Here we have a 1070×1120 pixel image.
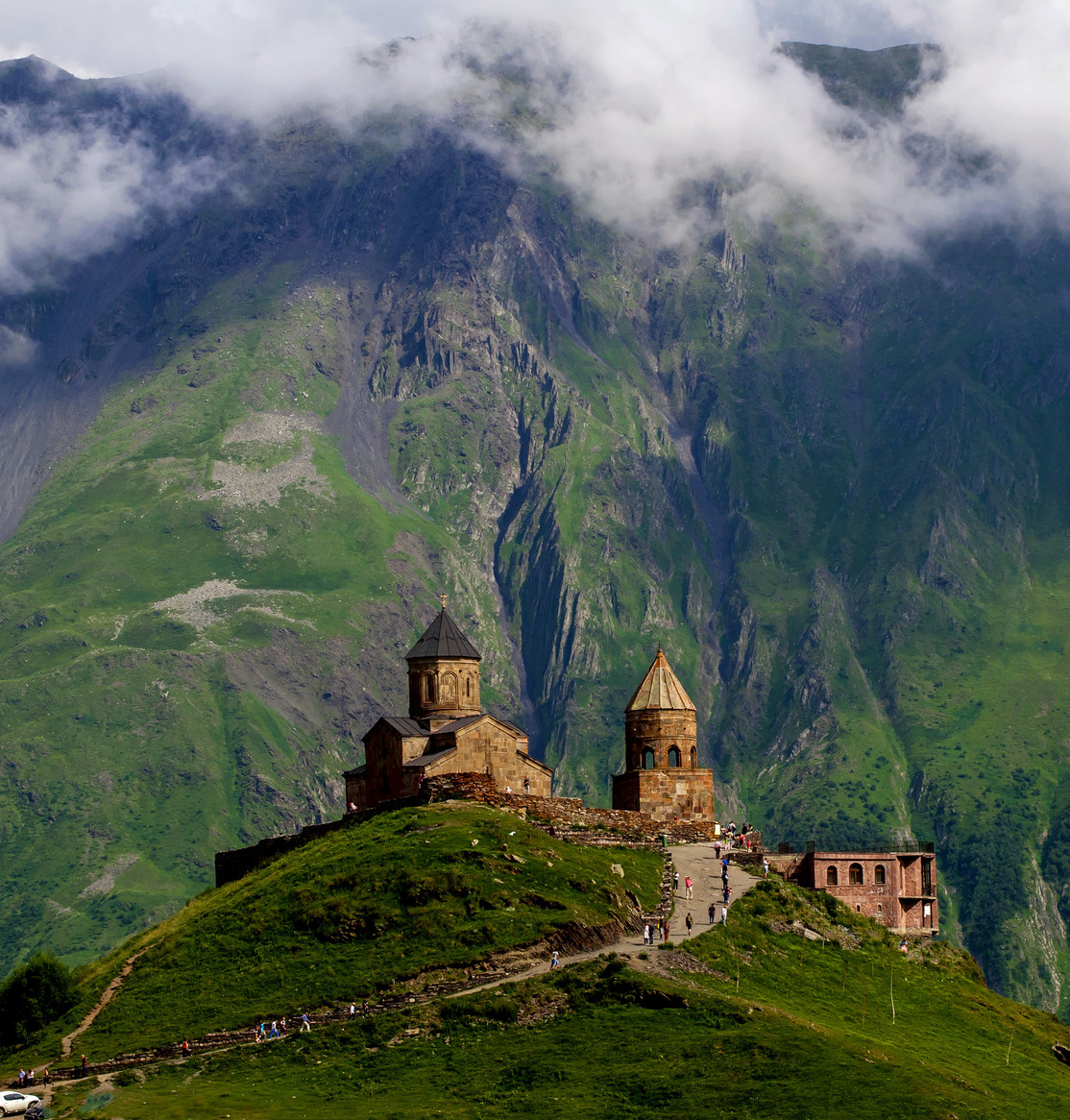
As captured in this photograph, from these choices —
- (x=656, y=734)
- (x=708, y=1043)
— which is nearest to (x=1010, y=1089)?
(x=708, y=1043)

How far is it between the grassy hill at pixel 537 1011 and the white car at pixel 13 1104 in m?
1.33

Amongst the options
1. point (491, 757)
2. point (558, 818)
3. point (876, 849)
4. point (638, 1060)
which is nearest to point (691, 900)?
point (558, 818)

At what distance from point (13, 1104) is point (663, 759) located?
2161 inches

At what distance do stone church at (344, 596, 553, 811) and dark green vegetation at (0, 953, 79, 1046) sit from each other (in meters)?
32.0

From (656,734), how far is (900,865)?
17784 millimetres

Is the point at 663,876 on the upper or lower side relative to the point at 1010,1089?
upper

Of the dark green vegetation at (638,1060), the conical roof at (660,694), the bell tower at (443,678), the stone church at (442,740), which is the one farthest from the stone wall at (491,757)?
the dark green vegetation at (638,1060)

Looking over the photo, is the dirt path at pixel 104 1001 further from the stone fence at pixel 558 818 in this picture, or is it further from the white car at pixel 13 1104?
the stone fence at pixel 558 818

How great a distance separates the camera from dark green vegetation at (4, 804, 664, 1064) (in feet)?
255

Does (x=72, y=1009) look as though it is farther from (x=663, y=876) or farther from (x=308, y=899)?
(x=663, y=876)

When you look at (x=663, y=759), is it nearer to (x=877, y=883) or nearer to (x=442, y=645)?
(x=877, y=883)

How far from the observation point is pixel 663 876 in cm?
9331

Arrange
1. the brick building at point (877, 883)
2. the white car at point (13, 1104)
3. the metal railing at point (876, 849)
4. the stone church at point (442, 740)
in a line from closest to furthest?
the white car at point (13, 1104) < the brick building at point (877, 883) < the metal railing at point (876, 849) < the stone church at point (442, 740)

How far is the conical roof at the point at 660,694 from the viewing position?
388 ft
